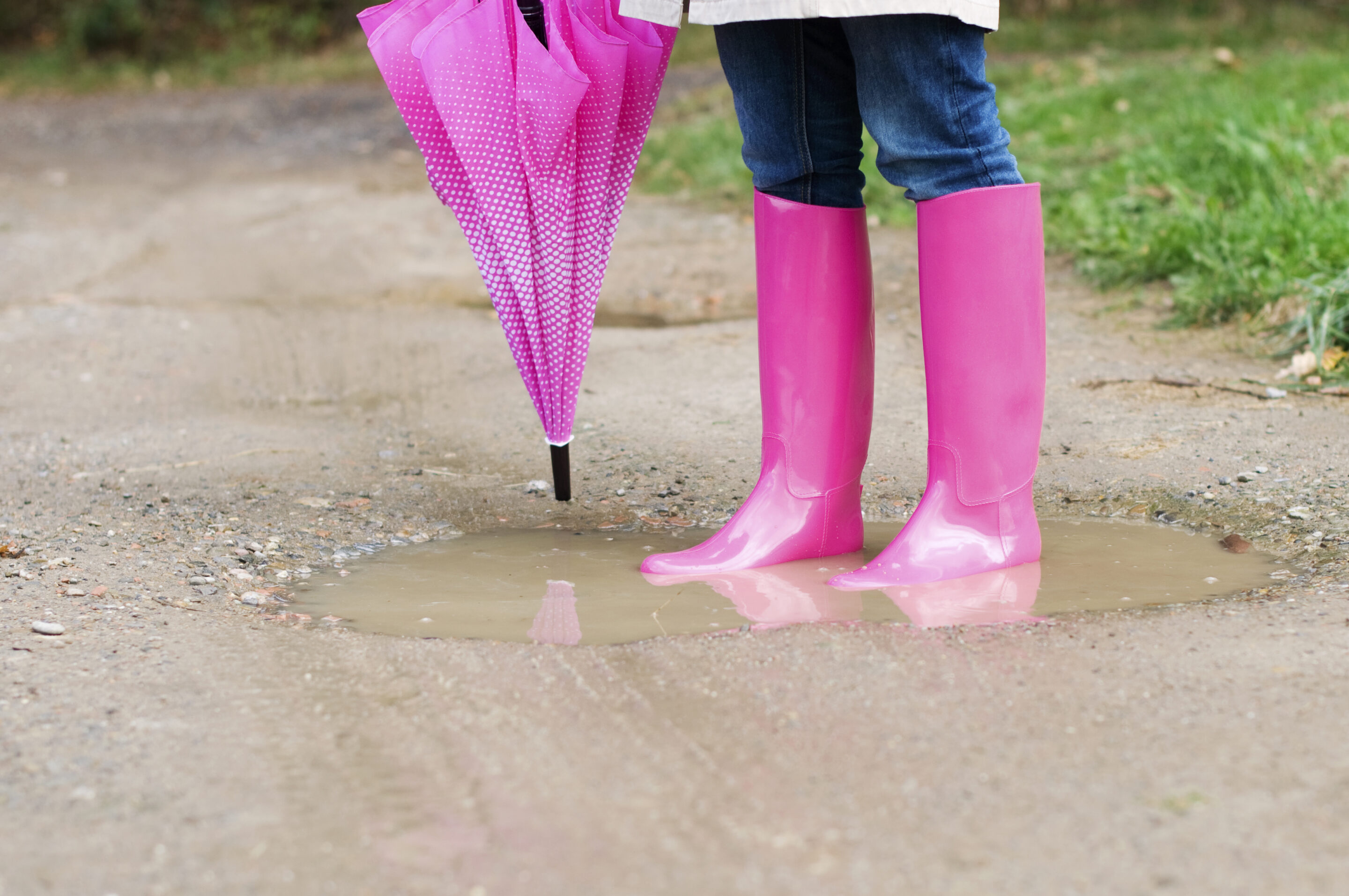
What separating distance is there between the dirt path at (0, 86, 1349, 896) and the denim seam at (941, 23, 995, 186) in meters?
0.55

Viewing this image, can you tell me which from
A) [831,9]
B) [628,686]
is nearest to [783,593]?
[628,686]

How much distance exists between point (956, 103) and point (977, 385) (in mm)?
349

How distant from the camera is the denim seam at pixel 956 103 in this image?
149 centimetres

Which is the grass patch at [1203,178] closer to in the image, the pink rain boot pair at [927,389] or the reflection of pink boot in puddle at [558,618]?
the pink rain boot pair at [927,389]

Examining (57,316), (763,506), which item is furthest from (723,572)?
(57,316)

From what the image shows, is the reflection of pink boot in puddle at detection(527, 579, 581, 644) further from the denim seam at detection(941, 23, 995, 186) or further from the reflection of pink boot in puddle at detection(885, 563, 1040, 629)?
the denim seam at detection(941, 23, 995, 186)

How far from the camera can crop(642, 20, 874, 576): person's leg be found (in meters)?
1.63

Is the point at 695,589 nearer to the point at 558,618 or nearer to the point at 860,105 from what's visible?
the point at 558,618

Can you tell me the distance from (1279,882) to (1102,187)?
3.39 meters

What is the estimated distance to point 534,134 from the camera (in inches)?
66.1

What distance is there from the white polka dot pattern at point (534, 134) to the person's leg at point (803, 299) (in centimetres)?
17

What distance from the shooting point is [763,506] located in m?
1.76

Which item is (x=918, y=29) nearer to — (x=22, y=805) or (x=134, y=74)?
(x=22, y=805)

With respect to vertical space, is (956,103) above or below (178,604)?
above
